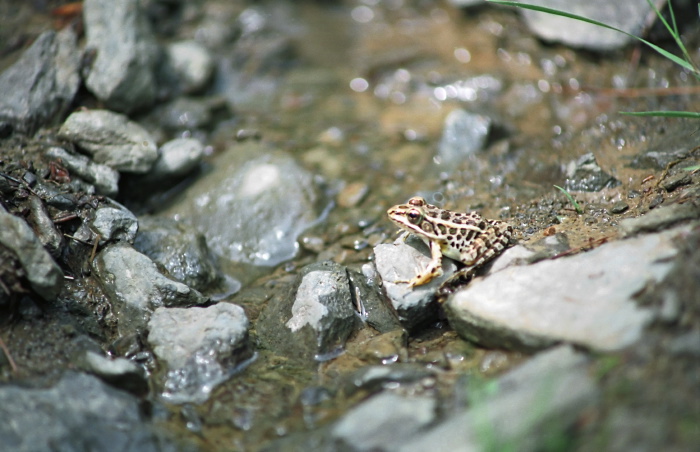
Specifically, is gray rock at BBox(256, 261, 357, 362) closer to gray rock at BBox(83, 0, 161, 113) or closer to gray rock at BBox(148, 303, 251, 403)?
gray rock at BBox(148, 303, 251, 403)

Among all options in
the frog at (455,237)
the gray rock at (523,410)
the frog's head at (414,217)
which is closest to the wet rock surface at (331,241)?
the gray rock at (523,410)

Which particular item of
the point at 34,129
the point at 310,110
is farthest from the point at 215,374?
the point at 310,110

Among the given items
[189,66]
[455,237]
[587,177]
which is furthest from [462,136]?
[189,66]

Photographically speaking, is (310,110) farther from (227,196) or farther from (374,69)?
(227,196)

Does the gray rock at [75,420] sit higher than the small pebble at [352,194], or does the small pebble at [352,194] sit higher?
the gray rock at [75,420]

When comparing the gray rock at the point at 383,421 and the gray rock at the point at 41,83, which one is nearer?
the gray rock at the point at 383,421

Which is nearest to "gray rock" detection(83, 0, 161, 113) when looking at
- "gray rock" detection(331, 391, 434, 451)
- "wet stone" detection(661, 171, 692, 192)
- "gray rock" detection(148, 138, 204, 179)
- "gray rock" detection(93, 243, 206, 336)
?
"gray rock" detection(148, 138, 204, 179)

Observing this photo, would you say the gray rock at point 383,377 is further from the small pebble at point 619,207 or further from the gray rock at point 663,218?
the small pebble at point 619,207

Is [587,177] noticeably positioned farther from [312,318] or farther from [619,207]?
Answer: [312,318]

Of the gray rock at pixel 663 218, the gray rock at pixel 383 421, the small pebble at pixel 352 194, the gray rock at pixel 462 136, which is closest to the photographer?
the gray rock at pixel 383 421
